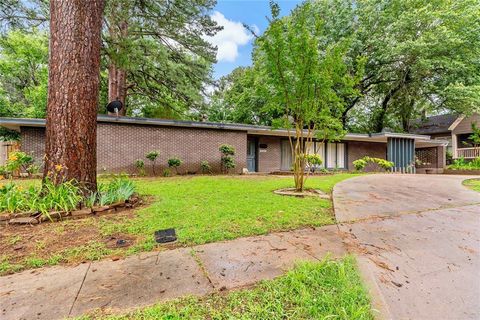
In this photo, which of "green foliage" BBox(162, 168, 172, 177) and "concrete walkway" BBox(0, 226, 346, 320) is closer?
"concrete walkway" BBox(0, 226, 346, 320)

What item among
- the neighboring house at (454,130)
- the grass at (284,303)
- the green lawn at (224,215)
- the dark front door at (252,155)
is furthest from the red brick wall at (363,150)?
the grass at (284,303)

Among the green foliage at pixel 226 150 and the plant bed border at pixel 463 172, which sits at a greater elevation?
the green foliage at pixel 226 150

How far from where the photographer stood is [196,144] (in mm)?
11070

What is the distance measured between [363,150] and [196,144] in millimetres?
11497

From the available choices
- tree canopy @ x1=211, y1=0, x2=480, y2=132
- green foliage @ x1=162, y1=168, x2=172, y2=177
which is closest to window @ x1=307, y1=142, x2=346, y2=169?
tree canopy @ x1=211, y1=0, x2=480, y2=132

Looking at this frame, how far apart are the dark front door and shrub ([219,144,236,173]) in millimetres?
2208

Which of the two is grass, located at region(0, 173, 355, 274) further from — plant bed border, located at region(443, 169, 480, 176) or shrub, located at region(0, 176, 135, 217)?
plant bed border, located at region(443, 169, 480, 176)

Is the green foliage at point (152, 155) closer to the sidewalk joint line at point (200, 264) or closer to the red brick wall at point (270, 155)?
the red brick wall at point (270, 155)

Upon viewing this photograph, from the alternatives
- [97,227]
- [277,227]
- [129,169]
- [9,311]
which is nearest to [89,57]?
[97,227]

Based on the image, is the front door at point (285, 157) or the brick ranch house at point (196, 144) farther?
the front door at point (285, 157)

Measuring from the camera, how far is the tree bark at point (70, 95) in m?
3.85

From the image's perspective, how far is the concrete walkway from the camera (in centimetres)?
170

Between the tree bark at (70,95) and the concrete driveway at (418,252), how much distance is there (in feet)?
13.8

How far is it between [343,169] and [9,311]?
1587 centimetres
